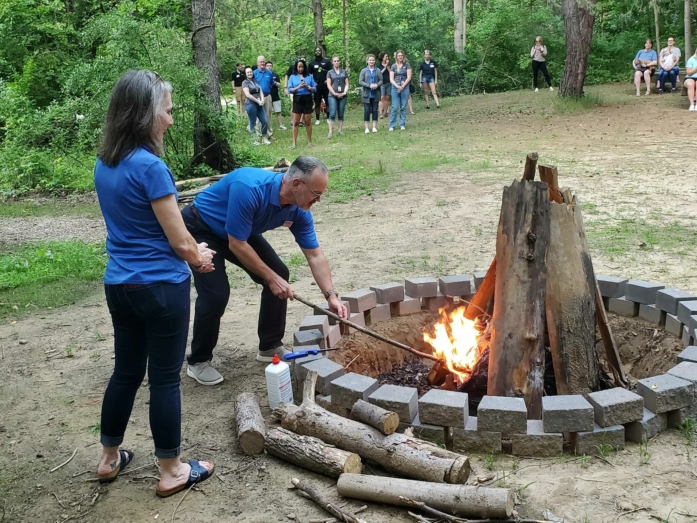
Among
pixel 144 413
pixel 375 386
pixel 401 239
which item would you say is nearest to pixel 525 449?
pixel 375 386

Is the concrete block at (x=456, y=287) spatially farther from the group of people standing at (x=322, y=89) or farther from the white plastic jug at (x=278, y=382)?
the group of people standing at (x=322, y=89)

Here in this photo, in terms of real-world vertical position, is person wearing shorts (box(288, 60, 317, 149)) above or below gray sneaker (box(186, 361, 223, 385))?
above

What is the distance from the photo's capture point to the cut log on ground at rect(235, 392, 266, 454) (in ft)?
11.3

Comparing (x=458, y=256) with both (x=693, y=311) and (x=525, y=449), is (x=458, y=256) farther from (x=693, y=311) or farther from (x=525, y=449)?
(x=525, y=449)

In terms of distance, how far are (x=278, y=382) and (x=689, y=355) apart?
7.41ft

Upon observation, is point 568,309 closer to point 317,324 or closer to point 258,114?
point 317,324

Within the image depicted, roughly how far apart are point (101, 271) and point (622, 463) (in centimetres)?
566

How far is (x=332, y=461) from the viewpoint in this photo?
319cm

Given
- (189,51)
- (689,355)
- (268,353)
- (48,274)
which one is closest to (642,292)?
(689,355)

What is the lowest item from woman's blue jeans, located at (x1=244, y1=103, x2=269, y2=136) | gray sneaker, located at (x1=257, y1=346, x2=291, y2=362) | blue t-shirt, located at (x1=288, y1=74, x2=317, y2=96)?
gray sneaker, located at (x1=257, y1=346, x2=291, y2=362)

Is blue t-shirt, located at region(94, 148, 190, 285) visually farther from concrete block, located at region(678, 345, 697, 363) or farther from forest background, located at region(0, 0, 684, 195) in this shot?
forest background, located at region(0, 0, 684, 195)

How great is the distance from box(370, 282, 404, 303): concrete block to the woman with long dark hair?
204 cm

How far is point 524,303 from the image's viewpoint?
3762 mm

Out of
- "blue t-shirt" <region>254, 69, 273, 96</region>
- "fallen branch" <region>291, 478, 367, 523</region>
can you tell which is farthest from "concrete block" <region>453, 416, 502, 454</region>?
"blue t-shirt" <region>254, 69, 273, 96</region>
